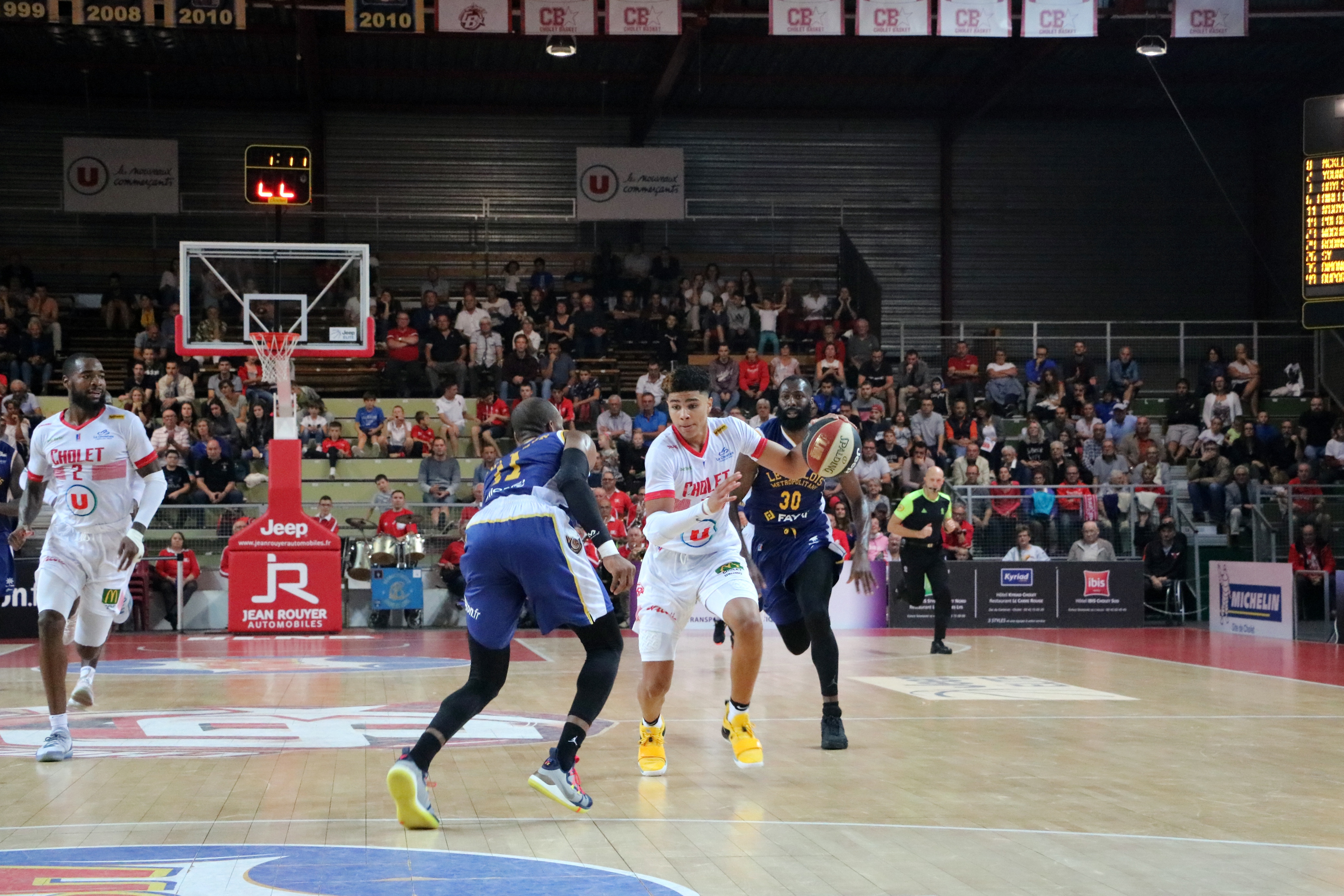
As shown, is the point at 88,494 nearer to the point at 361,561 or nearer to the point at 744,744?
the point at 744,744

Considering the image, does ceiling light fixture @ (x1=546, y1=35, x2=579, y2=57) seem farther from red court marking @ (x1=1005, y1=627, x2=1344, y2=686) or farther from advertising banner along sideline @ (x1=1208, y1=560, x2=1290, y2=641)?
advertising banner along sideline @ (x1=1208, y1=560, x2=1290, y2=641)

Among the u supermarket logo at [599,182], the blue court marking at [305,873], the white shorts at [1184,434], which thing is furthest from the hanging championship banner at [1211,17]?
the blue court marking at [305,873]

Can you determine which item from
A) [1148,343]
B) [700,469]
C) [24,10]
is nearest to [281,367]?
[24,10]

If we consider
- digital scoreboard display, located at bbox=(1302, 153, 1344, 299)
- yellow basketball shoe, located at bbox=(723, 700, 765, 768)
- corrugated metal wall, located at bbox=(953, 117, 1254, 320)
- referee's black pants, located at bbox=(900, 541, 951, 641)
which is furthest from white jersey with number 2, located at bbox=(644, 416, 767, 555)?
corrugated metal wall, located at bbox=(953, 117, 1254, 320)

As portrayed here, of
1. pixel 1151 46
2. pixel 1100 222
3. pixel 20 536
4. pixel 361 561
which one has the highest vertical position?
pixel 1151 46

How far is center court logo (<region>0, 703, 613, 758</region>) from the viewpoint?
826 centimetres

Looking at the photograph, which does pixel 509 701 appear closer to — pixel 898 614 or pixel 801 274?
pixel 898 614

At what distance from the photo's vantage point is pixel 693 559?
7785 millimetres

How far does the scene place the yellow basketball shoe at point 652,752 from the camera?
735cm

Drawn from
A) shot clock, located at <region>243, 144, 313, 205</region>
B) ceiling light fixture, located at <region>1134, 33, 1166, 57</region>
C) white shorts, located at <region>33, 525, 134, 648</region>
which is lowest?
white shorts, located at <region>33, 525, 134, 648</region>

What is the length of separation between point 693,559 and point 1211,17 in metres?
19.3

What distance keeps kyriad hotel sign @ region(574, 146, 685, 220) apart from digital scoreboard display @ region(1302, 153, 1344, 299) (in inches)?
600

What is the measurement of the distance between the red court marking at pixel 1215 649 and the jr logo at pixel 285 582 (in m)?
8.54

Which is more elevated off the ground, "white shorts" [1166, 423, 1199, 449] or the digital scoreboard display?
the digital scoreboard display
